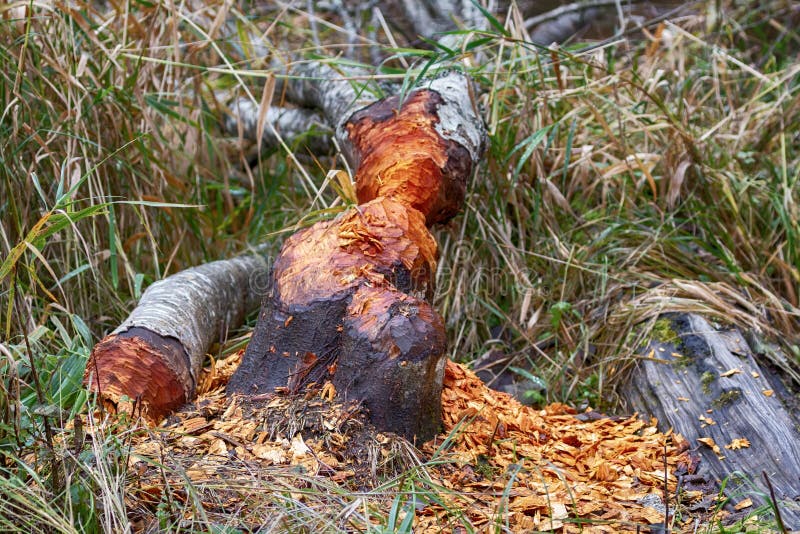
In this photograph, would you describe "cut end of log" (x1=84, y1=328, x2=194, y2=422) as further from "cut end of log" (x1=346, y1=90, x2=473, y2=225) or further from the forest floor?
"cut end of log" (x1=346, y1=90, x2=473, y2=225)

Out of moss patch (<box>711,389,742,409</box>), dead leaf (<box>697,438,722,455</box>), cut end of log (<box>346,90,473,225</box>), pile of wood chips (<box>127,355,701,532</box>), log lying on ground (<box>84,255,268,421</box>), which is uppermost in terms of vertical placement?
cut end of log (<box>346,90,473,225</box>)

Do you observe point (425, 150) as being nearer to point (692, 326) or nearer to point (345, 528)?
point (692, 326)

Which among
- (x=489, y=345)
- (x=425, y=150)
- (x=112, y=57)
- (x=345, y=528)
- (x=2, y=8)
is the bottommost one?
(x=489, y=345)

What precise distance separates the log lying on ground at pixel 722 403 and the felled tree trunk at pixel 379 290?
30.3 inches

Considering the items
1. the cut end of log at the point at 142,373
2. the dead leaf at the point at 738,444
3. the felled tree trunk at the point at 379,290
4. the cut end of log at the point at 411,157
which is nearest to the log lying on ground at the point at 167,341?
the cut end of log at the point at 142,373

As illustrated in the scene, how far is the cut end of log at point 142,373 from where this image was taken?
188cm

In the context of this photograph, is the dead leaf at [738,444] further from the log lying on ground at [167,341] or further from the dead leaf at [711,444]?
the log lying on ground at [167,341]

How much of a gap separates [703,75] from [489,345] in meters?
2.02

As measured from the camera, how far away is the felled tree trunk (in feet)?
5.97

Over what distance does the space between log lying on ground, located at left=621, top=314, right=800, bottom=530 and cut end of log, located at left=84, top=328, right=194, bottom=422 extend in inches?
55.4

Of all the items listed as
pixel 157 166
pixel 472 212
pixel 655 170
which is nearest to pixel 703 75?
pixel 655 170

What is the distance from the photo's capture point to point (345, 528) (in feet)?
4.75

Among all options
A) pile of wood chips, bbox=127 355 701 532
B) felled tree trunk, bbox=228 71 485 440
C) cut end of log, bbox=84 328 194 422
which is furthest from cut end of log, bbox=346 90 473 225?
cut end of log, bbox=84 328 194 422

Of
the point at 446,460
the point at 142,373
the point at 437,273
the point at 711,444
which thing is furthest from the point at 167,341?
the point at 711,444
